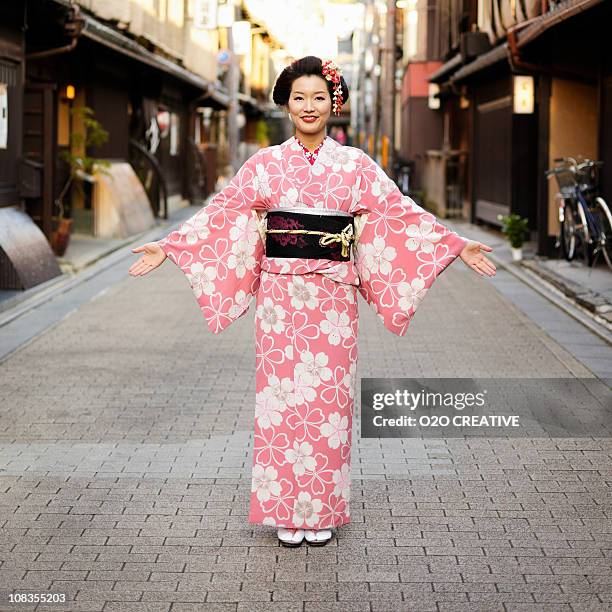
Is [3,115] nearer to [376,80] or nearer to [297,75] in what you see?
[297,75]

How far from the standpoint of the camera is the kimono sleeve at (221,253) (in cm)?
578

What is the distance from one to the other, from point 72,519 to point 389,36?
108 feet

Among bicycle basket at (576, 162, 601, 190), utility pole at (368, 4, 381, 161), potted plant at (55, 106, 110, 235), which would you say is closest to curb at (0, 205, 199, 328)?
potted plant at (55, 106, 110, 235)

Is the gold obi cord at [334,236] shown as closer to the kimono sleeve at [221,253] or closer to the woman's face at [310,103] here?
the kimono sleeve at [221,253]

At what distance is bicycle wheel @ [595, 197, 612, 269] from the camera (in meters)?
15.7

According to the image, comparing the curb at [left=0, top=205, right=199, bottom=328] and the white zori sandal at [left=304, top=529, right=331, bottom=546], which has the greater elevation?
the curb at [left=0, top=205, right=199, bottom=328]

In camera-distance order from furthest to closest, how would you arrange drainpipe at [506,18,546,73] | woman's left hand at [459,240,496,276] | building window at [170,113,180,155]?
building window at [170,113,180,155]
drainpipe at [506,18,546,73]
woman's left hand at [459,240,496,276]

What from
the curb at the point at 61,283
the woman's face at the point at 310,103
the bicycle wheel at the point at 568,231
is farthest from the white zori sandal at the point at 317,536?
the bicycle wheel at the point at 568,231

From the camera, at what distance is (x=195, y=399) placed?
885 cm

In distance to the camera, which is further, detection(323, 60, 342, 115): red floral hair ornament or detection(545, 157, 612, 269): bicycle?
detection(545, 157, 612, 269): bicycle

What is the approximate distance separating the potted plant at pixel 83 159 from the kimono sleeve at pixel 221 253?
14672 millimetres

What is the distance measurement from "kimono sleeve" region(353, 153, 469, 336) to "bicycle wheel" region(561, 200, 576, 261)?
11.2 metres

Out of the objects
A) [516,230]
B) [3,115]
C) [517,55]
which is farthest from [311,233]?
[517,55]

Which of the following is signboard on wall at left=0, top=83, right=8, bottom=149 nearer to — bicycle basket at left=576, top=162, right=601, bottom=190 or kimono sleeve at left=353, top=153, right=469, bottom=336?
bicycle basket at left=576, top=162, right=601, bottom=190
